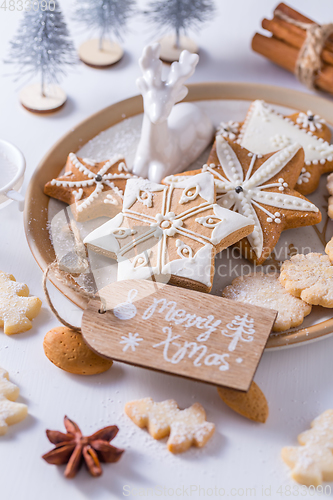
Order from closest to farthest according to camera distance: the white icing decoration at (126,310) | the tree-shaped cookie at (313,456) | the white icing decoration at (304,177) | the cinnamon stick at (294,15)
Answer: the tree-shaped cookie at (313,456), the white icing decoration at (126,310), the white icing decoration at (304,177), the cinnamon stick at (294,15)

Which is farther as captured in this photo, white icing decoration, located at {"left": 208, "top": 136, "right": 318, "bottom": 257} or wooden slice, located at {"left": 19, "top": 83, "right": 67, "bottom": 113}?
wooden slice, located at {"left": 19, "top": 83, "right": 67, "bottom": 113}

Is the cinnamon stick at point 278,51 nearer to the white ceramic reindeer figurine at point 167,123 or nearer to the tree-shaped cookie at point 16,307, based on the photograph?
the white ceramic reindeer figurine at point 167,123

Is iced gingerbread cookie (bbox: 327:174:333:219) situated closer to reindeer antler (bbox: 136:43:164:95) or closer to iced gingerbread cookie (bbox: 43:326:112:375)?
reindeer antler (bbox: 136:43:164:95)

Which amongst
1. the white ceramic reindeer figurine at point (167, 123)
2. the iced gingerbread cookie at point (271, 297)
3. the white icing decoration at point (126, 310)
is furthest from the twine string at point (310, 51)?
the white icing decoration at point (126, 310)

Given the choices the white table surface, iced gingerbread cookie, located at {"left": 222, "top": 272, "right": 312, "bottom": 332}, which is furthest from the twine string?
the white table surface

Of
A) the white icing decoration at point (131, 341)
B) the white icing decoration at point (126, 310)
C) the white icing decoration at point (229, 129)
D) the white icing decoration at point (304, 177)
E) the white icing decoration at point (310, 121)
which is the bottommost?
the white icing decoration at point (131, 341)

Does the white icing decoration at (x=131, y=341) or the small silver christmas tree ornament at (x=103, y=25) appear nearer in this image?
the white icing decoration at (x=131, y=341)

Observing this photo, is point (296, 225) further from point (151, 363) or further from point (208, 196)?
point (151, 363)
